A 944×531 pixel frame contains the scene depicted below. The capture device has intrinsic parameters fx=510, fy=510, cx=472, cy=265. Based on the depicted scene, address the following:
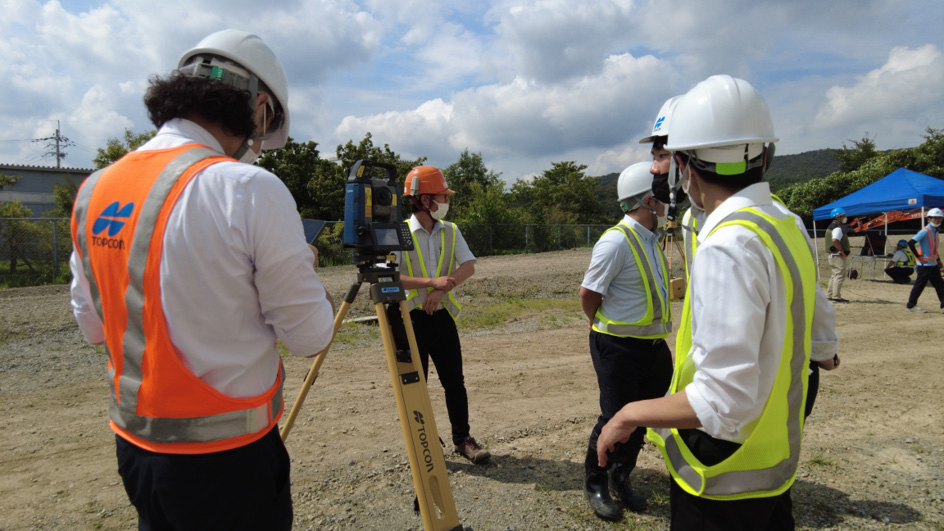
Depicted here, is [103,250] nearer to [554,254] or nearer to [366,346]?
[366,346]

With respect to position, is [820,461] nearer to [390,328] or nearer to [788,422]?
[788,422]

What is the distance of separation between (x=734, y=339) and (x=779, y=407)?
34cm

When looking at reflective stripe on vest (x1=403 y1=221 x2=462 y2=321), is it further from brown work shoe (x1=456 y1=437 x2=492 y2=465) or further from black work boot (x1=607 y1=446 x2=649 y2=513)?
black work boot (x1=607 y1=446 x2=649 y2=513)

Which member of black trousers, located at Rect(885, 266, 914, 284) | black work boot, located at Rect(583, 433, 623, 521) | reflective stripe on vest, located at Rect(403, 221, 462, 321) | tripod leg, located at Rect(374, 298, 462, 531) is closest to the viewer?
tripod leg, located at Rect(374, 298, 462, 531)

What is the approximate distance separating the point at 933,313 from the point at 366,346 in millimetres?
11208

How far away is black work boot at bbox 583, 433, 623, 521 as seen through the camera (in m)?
3.15

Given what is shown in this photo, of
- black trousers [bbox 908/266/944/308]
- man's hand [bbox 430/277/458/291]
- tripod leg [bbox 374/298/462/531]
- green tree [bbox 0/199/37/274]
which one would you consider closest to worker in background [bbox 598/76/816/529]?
tripod leg [bbox 374/298/462/531]

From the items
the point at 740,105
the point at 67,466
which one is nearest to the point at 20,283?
the point at 67,466

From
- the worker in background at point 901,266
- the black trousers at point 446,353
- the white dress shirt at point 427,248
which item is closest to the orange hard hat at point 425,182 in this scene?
the white dress shirt at point 427,248

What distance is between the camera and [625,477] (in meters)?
3.33

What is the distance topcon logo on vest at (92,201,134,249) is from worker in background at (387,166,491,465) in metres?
2.35

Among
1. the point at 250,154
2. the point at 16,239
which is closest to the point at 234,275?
the point at 250,154

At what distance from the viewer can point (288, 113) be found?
186cm

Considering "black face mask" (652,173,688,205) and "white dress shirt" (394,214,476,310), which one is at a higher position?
"black face mask" (652,173,688,205)
